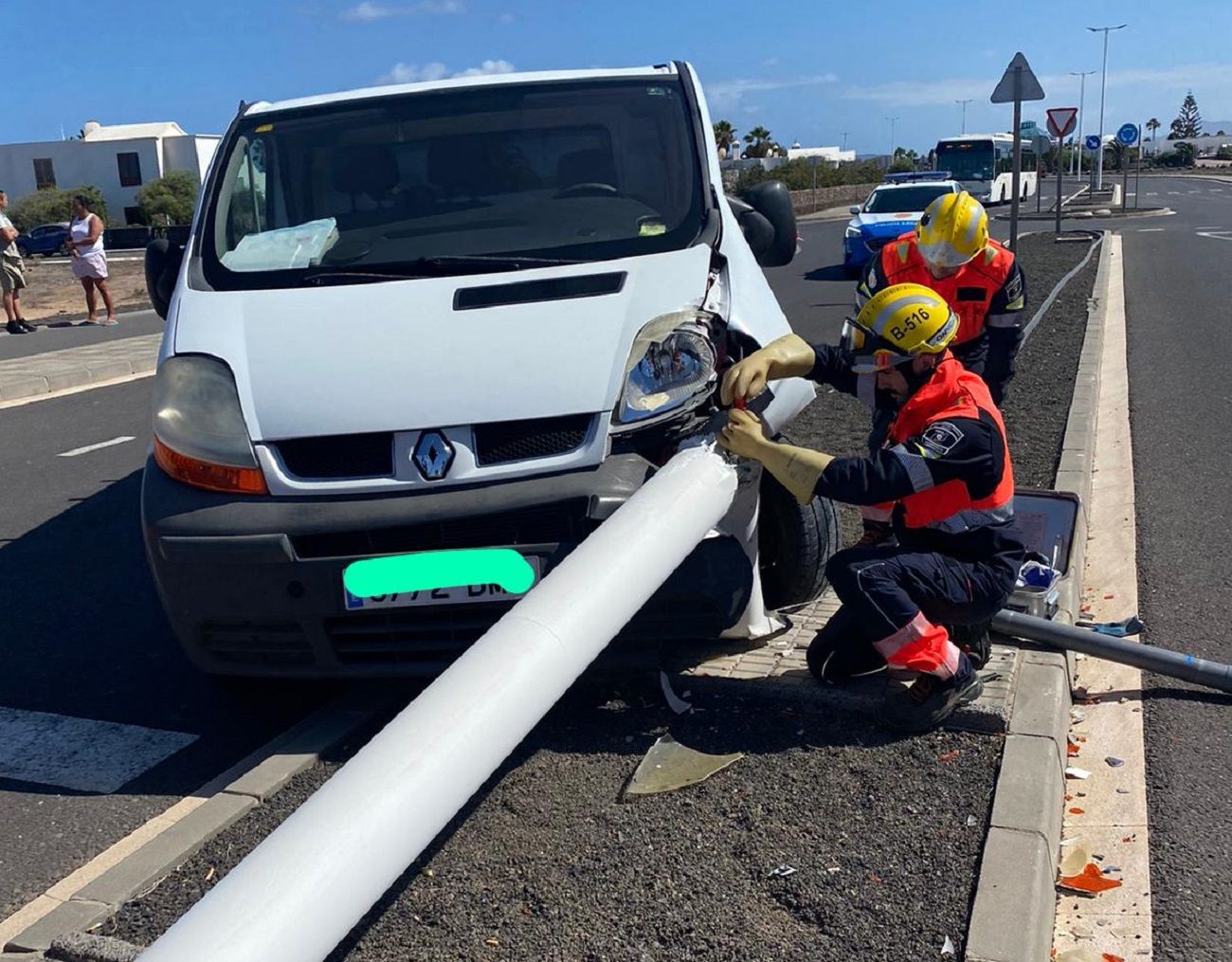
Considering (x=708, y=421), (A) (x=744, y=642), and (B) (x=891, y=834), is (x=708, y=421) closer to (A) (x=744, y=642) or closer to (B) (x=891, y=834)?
(A) (x=744, y=642)

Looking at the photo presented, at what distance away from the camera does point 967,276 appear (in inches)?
239

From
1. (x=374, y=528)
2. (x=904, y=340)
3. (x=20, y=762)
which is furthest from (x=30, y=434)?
(x=904, y=340)

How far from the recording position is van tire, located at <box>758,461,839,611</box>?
4582 mm

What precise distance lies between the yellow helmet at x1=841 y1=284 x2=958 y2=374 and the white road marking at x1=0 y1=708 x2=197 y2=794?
266 cm

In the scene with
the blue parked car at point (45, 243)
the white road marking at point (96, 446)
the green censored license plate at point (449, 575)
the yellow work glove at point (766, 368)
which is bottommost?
the blue parked car at point (45, 243)

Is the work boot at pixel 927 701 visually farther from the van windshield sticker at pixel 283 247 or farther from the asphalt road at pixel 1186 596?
the van windshield sticker at pixel 283 247

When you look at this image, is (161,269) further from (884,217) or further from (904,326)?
(884,217)

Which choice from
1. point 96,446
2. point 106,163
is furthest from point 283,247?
point 106,163

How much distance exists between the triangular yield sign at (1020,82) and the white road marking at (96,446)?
29.4 feet

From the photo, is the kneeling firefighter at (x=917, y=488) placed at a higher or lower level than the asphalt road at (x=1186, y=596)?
higher

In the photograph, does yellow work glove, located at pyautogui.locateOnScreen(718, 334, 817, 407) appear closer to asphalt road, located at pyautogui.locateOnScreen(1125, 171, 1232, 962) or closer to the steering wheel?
the steering wheel

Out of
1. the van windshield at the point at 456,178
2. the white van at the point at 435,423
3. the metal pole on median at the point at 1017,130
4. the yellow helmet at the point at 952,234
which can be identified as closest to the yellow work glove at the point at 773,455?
the white van at the point at 435,423

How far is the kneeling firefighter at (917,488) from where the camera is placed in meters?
3.74

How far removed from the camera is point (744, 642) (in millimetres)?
4555
